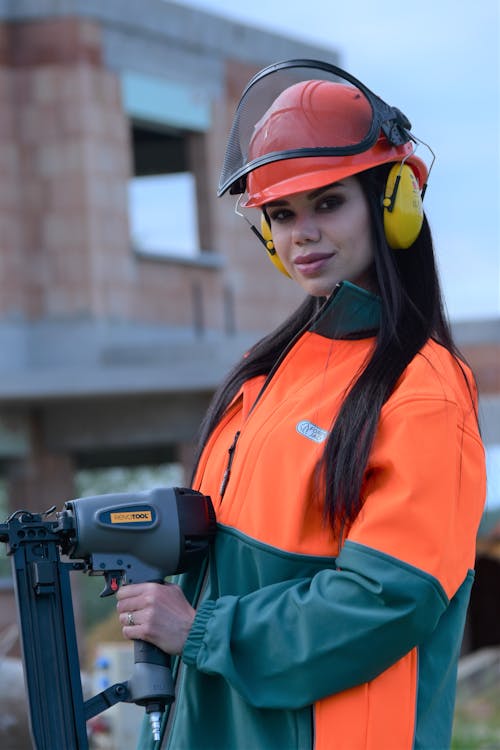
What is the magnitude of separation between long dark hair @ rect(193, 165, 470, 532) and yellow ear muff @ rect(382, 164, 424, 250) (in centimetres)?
2

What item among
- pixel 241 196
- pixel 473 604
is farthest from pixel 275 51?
pixel 241 196

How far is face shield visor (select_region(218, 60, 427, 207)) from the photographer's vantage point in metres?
2.37

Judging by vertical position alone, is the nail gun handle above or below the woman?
below

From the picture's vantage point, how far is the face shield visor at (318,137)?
2371 millimetres

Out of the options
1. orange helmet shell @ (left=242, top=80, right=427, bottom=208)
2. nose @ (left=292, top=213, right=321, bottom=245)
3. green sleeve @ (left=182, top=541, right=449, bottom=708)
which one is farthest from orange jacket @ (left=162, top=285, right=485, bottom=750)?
orange helmet shell @ (left=242, top=80, right=427, bottom=208)

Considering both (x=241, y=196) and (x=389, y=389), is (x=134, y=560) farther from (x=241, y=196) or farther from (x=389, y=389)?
(x=241, y=196)

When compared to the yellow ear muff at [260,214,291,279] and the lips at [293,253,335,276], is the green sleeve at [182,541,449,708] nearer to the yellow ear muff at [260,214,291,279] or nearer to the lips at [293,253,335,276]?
the lips at [293,253,335,276]

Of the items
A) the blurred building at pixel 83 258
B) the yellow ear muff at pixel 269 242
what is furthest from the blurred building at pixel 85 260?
the yellow ear muff at pixel 269 242

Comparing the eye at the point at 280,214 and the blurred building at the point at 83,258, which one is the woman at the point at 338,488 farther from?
the blurred building at the point at 83,258

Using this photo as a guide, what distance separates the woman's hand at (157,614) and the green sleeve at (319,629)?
0.10 feet

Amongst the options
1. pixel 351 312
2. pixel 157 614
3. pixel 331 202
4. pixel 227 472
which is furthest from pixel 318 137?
pixel 157 614

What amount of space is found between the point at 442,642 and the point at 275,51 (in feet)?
42.4

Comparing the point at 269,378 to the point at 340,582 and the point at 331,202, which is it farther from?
the point at 340,582

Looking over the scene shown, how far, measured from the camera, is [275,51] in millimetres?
14359
